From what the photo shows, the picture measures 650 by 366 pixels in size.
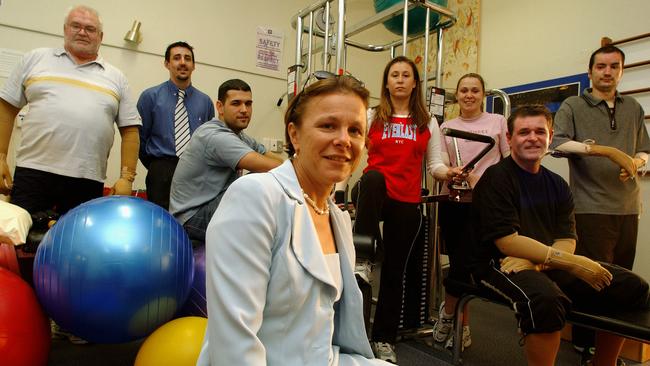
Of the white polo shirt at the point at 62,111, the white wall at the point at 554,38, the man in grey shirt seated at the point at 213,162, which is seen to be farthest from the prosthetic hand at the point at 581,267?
the white polo shirt at the point at 62,111

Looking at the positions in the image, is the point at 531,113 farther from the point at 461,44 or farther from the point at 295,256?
the point at 461,44

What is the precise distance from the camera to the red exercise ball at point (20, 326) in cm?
149

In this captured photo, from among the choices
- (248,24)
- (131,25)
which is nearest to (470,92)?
(248,24)

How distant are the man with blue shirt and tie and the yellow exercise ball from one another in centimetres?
116

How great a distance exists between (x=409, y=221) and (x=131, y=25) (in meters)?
2.82

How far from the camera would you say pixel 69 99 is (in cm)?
210

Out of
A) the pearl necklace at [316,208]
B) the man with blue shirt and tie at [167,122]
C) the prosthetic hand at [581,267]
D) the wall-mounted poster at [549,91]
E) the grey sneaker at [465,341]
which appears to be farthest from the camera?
the wall-mounted poster at [549,91]

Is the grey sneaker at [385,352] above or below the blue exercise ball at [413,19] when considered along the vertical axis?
below

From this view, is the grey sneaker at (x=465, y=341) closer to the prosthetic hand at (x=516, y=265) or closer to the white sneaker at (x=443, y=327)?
the white sneaker at (x=443, y=327)

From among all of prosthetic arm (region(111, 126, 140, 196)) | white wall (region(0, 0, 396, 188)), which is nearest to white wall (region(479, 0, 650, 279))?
white wall (region(0, 0, 396, 188))

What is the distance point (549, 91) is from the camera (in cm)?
370

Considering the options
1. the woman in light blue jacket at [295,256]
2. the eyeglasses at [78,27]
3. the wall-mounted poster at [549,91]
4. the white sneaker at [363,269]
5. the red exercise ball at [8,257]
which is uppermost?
the wall-mounted poster at [549,91]

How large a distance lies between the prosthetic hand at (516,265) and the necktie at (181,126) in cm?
196

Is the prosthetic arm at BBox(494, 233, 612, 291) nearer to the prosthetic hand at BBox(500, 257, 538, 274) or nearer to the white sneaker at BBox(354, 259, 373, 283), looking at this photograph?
the prosthetic hand at BBox(500, 257, 538, 274)
